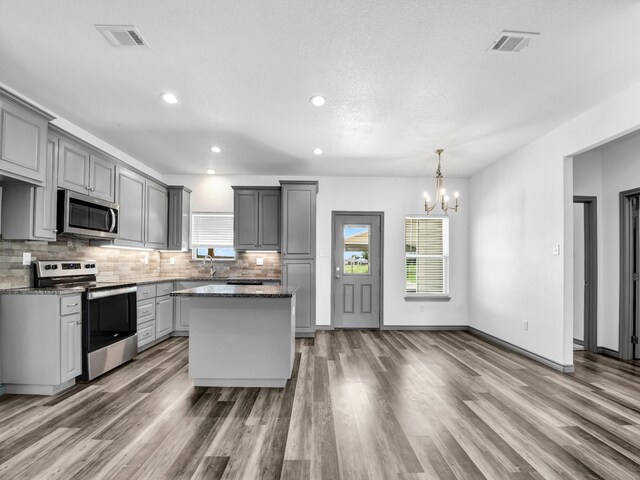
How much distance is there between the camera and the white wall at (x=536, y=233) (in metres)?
3.49

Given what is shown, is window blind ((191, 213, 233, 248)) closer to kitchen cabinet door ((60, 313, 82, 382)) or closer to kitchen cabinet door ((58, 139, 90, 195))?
kitchen cabinet door ((58, 139, 90, 195))

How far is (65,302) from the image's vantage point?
10.3ft

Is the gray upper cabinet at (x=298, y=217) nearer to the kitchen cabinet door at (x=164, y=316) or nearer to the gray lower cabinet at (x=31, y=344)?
the kitchen cabinet door at (x=164, y=316)

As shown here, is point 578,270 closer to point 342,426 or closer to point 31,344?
point 342,426

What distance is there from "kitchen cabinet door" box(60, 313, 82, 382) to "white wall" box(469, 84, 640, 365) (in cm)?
508

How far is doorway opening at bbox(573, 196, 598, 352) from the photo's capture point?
15.3 ft

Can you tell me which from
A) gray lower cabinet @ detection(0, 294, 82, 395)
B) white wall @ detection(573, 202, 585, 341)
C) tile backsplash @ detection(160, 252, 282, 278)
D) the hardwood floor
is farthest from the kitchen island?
white wall @ detection(573, 202, 585, 341)

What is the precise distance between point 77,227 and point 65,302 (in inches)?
35.4

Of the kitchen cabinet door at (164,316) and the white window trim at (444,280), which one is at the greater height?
the white window trim at (444,280)

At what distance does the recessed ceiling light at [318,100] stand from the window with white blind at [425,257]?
341 cm

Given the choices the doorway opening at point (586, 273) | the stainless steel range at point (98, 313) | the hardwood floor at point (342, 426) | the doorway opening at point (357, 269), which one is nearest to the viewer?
the hardwood floor at point (342, 426)

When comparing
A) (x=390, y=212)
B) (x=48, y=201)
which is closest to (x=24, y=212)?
(x=48, y=201)

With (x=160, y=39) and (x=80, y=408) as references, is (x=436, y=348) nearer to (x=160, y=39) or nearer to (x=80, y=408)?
(x=80, y=408)

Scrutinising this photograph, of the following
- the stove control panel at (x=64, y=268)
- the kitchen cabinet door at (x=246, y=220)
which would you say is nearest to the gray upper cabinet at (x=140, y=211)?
the stove control panel at (x=64, y=268)
